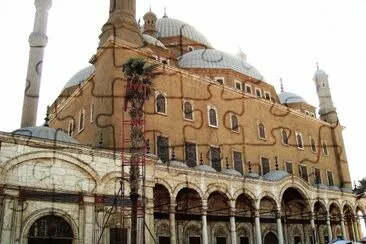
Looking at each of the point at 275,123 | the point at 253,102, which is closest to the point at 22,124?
the point at 253,102

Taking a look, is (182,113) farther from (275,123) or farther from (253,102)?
(275,123)

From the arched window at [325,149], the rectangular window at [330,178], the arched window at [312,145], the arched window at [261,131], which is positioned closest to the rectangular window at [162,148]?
the arched window at [261,131]

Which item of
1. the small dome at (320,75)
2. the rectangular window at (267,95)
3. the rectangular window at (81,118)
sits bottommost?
the rectangular window at (81,118)

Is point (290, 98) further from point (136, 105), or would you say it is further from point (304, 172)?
point (136, 105)

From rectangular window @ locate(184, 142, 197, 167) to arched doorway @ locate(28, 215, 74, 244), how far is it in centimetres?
1018

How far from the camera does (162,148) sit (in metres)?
23.8

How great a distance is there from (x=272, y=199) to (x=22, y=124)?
1894cm

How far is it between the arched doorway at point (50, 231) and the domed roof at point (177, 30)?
27867mm

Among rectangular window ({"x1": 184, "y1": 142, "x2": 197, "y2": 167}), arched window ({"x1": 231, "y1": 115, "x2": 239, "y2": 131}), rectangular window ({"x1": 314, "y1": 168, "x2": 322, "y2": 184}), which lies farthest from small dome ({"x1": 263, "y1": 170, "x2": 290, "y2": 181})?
rectangular window ({"x1": 314, "y1": 168, "x2": 322, "y2": 184})

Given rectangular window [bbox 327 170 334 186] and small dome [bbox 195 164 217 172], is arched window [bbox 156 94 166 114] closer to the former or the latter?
small dome [bbox 195 164 217 172]

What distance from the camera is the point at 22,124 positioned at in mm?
29078

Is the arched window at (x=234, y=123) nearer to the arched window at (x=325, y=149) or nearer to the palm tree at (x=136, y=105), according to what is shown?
the palm tree at (x=136, y=105)

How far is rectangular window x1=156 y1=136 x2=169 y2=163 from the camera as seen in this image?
2358cm

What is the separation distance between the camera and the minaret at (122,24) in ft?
82.9
